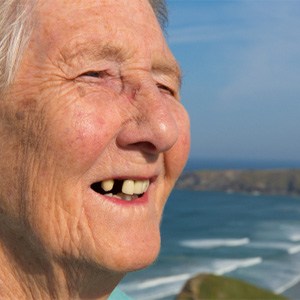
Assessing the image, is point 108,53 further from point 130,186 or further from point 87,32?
point 130,186

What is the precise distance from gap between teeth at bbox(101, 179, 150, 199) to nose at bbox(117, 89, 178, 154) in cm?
10

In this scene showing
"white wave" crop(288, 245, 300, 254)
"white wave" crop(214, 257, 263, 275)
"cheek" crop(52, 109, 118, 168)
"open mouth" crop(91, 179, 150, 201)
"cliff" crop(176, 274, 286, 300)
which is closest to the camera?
"cheek" crop(52, 109, 118, 168)

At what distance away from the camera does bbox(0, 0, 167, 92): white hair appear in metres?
1.82

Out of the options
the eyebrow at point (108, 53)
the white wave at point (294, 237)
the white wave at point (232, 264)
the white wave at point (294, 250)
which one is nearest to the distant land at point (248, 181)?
the white wave at point (294, 237)

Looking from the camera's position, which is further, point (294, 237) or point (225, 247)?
point (294, 237)

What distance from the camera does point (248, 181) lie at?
99.3 m

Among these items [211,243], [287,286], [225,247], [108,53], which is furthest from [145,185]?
[211,243]

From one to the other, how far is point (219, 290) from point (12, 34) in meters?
9.95

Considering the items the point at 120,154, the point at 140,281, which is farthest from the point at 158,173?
the point at 140,281

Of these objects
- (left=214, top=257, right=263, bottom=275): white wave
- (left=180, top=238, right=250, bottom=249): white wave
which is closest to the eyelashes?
(left=214, top=257, right=263, bottom=275): white wave

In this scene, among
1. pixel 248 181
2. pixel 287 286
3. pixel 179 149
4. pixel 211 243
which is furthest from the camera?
pixel 248 181

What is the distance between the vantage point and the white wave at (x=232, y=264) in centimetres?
3145

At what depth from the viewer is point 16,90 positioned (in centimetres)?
184

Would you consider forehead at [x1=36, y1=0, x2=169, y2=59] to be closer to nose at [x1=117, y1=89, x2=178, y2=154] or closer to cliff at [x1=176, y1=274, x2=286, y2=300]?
nose at [x1=117, y1=89, x2=178, y2=154]
